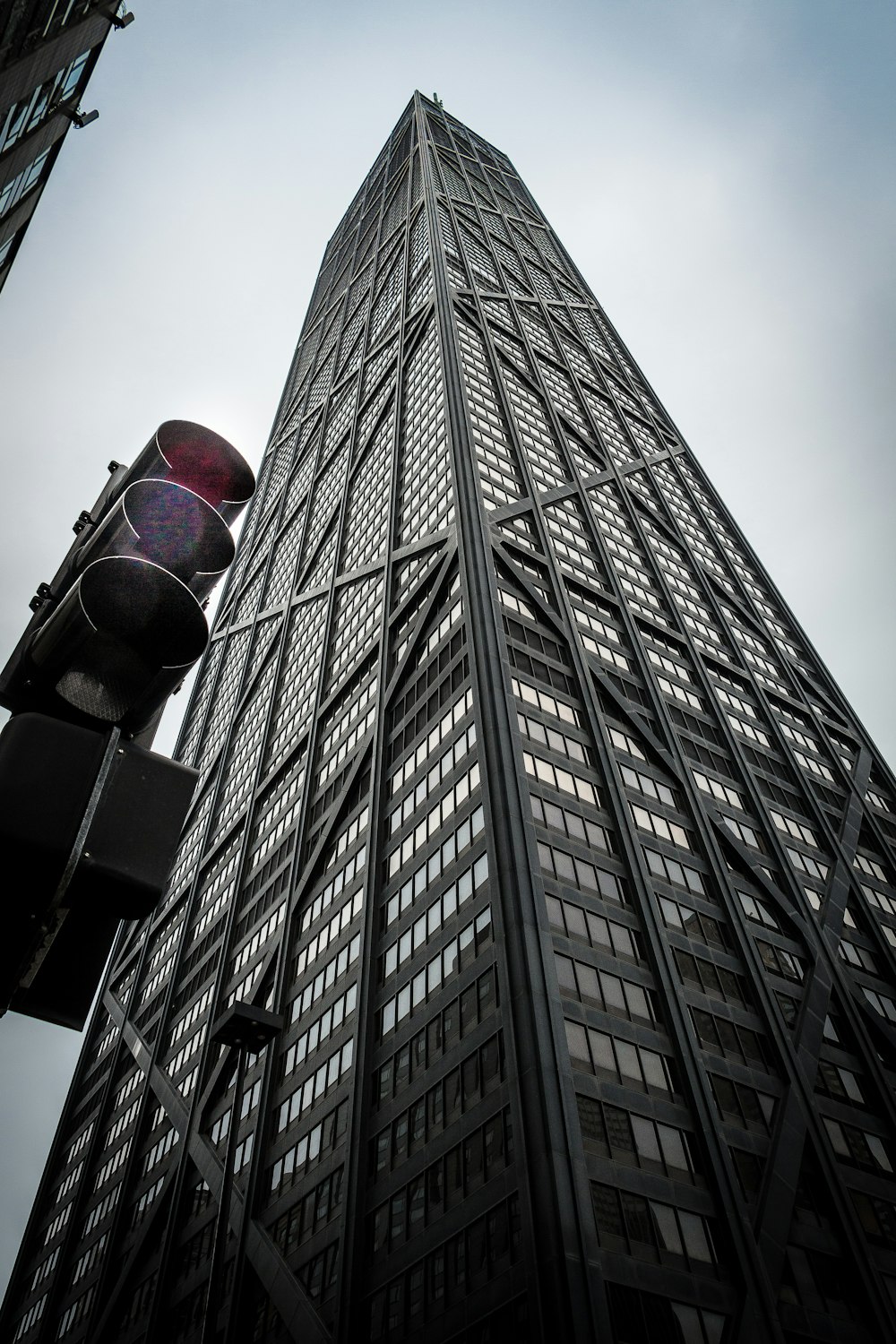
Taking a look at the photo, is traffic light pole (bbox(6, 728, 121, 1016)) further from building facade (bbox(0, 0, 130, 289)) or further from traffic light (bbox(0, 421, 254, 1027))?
building facade (bbox(0, 0, 130, 289))

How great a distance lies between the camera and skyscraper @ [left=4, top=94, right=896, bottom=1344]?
33.7m

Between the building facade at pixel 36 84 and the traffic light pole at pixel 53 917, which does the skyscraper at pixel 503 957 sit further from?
the traffic light pole at pixel 53 917

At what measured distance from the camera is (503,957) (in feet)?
125

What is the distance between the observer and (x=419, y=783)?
52.7m

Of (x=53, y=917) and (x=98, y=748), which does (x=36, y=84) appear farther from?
(x=53, y=917)

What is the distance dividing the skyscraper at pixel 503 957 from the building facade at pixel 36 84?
2993 centimetres

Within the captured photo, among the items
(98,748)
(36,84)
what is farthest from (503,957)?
(98,748)

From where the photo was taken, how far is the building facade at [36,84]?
1495cm

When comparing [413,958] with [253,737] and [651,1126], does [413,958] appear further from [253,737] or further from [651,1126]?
[253,737]

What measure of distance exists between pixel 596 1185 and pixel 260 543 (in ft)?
343

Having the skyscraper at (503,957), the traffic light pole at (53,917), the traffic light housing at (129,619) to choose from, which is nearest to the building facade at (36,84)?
the traffic light housing at (129,619)

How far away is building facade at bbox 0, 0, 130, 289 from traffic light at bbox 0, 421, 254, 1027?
1448 cm

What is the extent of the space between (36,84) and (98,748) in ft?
61.3

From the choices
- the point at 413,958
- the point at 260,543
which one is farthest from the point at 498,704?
the point at 260,543
